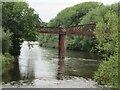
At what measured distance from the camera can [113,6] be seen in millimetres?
92375

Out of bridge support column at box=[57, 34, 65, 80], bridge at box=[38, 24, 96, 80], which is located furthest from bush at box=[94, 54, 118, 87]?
bridge at box=[38, 24, 96, 80]

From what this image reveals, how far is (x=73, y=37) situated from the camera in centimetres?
10700

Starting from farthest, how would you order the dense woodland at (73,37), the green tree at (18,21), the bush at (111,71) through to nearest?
the green tree at (18,21), the dense woodland at (73,37), the bush at (111,71)

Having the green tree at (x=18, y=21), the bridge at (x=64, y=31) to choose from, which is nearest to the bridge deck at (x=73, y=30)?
the bridge at (x=64, y=31)

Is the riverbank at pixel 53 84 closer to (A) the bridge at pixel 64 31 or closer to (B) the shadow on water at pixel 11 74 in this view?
(B) the shadow on water at pixel 11 74

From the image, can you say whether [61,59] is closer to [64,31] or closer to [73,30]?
[64,31]

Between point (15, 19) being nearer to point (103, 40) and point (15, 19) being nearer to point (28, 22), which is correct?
point (28, 22)

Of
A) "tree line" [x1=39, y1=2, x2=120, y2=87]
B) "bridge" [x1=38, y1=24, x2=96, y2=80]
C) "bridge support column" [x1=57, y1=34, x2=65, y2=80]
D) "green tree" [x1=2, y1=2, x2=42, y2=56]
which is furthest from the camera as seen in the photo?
"bridge" [x1=38, y1=24, x2=96, y2=80]

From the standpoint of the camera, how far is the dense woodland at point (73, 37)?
19.2 metres

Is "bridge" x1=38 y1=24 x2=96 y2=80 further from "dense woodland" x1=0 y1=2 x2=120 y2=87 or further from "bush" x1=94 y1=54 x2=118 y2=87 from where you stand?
"bush" x1=94 y1=54 x2=118 y2=87

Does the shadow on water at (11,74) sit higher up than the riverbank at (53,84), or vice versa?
the shadow on water at (11,74)

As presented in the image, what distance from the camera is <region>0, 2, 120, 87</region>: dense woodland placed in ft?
63.0

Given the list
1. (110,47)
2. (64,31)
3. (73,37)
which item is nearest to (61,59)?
(64,31)

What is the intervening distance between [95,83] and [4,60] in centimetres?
1377
